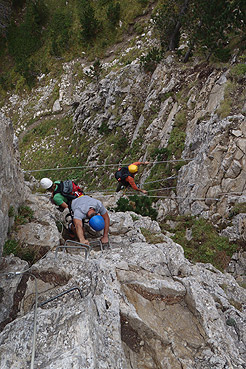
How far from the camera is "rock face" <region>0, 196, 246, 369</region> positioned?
3422 mm

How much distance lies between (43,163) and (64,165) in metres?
3.63

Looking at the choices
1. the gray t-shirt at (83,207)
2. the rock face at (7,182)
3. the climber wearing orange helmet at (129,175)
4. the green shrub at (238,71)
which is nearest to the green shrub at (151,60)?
the green shrub at (238,71)

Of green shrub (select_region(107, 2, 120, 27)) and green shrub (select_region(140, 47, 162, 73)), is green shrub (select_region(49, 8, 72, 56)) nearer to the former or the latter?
green shrub (select_region(107, 2, 120, 27))

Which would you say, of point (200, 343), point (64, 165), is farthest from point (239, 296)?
point (64, 165)

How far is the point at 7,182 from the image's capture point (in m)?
6.43

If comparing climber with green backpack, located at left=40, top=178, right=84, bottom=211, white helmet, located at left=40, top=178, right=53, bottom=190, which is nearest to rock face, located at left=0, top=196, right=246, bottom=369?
climber with green backpack, located at left=40, top=178, right=84, bottom=211

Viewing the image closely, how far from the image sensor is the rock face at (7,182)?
5.81m

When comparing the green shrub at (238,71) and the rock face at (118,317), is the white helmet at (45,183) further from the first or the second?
the green shrub at (238,71)

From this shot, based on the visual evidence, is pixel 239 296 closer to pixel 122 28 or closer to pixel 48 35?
pixel 122 28

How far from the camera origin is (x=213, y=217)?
35.9 ft

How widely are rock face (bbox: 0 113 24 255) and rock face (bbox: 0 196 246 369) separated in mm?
1060

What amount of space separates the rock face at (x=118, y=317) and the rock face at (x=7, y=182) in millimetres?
1060

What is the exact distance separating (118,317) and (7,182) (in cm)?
451

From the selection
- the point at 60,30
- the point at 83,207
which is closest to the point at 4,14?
the point at 60,30
